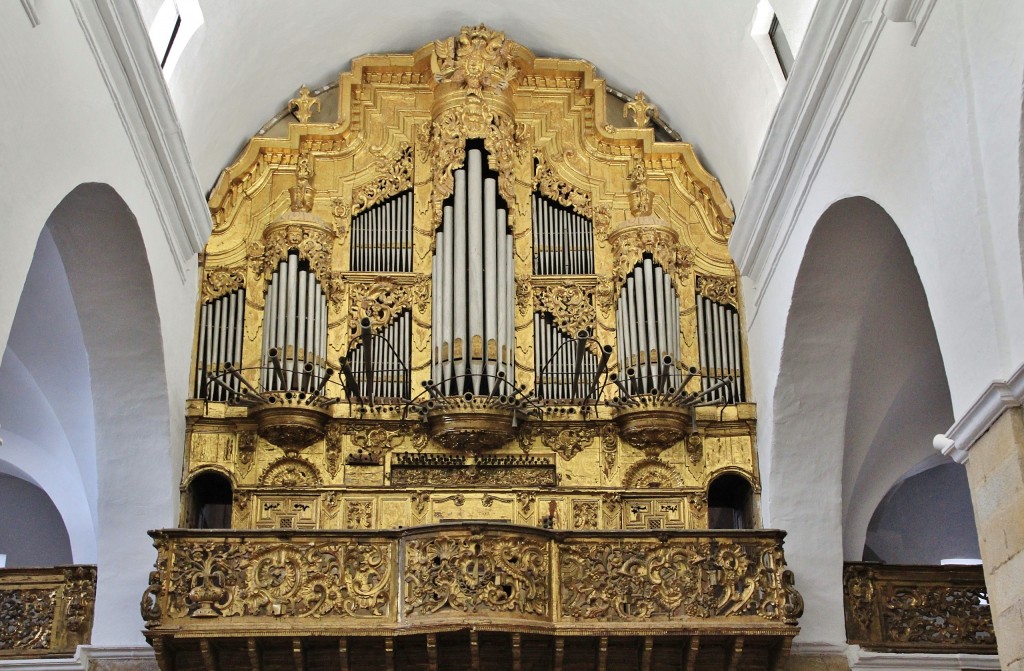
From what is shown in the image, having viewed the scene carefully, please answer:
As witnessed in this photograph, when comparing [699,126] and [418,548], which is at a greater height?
[699,126]

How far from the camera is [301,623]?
1145 centimetres

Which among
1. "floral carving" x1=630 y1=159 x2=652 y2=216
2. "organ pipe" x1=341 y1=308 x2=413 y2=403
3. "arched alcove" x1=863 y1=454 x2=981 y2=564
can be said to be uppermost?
"floral carving" x1=630 y1=159 x2=652 y2=216

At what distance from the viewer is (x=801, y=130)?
11.3m

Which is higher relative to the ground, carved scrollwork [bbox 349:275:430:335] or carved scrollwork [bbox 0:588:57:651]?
carved scrollwork [bbox 349:275:430:335]

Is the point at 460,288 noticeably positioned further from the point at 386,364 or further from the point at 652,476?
the point at 652,476

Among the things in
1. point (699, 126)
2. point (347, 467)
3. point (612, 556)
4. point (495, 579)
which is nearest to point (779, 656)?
point (612, 556)

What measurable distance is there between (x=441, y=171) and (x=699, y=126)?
2.76m

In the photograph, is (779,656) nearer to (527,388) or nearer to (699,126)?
(527,388)

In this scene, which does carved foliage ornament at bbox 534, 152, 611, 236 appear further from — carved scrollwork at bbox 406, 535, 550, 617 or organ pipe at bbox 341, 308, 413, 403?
carved scrollwork at bbox 406, 535, 550, 617

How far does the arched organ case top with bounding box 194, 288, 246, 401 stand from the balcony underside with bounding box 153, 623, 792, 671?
2.69 metres

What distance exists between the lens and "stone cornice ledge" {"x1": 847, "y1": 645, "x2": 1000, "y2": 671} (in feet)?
38.9

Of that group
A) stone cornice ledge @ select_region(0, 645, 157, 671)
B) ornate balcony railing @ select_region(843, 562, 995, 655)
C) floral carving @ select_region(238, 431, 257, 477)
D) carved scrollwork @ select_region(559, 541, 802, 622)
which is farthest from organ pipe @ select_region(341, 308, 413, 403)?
ornate balcony railing @ select_region(843, 562, 995, 655)

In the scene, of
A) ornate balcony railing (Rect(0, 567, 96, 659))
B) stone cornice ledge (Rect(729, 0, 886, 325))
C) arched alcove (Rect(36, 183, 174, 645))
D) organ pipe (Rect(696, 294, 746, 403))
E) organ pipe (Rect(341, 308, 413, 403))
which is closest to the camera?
stone cornice ledge (Rect(729, 0, 886, 325))

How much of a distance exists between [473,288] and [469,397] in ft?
3.93
